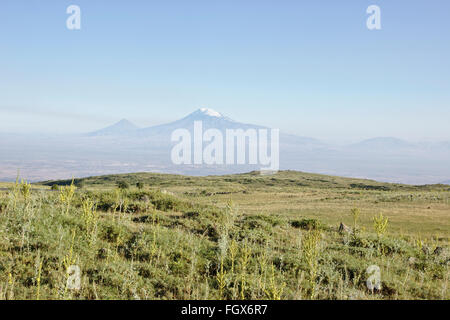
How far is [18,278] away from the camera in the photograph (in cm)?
587

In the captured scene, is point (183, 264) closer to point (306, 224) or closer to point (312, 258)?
point (312, 258)

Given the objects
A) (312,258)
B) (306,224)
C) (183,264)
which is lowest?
(306,224)

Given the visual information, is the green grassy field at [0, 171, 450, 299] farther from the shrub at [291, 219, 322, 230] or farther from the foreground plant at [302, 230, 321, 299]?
the shrub at [291, 219, 322, 230]

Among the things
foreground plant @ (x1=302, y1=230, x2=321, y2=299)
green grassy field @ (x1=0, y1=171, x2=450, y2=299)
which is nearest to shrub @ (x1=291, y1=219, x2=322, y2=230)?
green grassy field @ (x1=0, y1=171, x2=450, y2=299)

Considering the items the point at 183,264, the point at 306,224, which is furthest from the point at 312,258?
the point at 306,224

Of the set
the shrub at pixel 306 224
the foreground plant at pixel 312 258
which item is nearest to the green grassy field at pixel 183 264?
the foreground plant at pixel 312 258

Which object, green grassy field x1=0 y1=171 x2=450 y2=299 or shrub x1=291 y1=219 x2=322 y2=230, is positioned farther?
shrub x1=291 y1=219 x2=322 y2=230

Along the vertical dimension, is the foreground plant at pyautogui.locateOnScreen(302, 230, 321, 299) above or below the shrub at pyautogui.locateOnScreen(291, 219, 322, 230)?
above

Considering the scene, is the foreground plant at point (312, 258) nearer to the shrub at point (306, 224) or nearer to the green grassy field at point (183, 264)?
the green grassy field at point (183, 264)

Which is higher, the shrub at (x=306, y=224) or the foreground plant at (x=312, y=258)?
the foreground plant at (x=312, y=258)

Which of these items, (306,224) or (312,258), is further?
(306,224)
